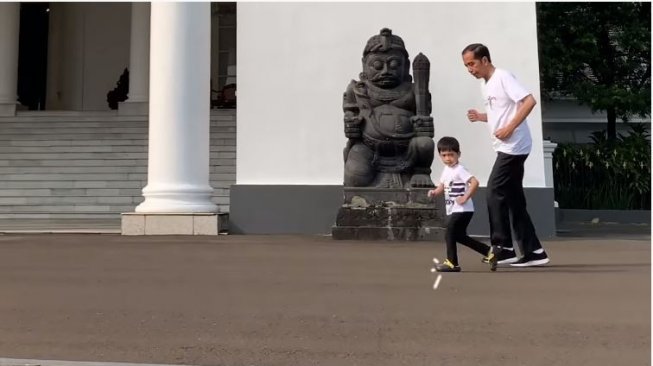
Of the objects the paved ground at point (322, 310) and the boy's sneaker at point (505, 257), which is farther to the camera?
the boy's sneaker at point (505, 257)

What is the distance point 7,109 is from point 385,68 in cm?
1203

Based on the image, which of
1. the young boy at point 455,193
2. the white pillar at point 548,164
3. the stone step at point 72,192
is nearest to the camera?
the young boy at point 455,193

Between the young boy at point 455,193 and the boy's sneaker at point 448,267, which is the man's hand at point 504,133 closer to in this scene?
the young boy at point 455,193

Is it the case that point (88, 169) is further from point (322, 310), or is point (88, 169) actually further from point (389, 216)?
point (322, 310)

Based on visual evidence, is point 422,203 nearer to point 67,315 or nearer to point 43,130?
point 67,315

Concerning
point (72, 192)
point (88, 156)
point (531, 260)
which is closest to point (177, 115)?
point (72, 192)

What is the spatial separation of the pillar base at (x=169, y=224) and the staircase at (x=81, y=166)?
2573mm

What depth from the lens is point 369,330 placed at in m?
3.32

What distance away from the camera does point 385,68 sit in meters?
7.88

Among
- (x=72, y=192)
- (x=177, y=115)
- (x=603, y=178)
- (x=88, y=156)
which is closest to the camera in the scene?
(x=177, y=115)

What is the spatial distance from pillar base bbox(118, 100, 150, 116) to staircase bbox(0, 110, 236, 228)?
121cm

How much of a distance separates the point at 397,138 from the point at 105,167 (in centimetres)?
700

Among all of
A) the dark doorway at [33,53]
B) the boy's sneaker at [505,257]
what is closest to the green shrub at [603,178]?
the boy's sneaker at [505,257]

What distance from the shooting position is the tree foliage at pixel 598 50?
15250 millimetres
